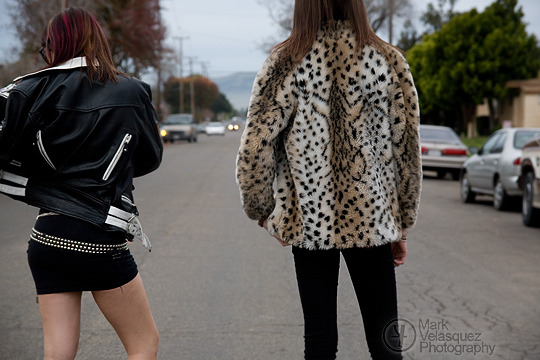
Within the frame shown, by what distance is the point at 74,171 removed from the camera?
2.67 meters

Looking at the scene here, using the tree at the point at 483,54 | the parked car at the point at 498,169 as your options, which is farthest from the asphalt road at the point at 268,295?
the tree at the point at 483,54

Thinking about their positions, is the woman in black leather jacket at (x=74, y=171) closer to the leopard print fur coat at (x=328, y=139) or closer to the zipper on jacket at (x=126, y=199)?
the zipper on jacket at (x=126, y=199)

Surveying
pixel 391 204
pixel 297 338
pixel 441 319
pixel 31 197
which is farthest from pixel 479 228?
pixel 31 197

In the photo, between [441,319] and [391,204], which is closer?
[391,204]

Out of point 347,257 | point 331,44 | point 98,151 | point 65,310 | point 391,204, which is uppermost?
point 331,44

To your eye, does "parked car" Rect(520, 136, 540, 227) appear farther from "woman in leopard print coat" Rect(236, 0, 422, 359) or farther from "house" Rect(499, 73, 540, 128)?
"house" Rect(499, 73, 540, 128)

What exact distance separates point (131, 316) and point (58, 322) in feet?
0.88

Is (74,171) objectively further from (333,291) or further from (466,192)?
(466,192)

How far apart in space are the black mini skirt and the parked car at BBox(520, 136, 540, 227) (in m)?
8.29

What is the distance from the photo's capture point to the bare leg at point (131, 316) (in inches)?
109

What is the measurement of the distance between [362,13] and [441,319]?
3.11 meters

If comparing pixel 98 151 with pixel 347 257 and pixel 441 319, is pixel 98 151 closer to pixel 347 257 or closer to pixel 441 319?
pixel 347 257

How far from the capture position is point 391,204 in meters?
2.84

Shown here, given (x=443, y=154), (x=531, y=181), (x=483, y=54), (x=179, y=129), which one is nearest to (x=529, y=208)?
(x=531, y=181)
